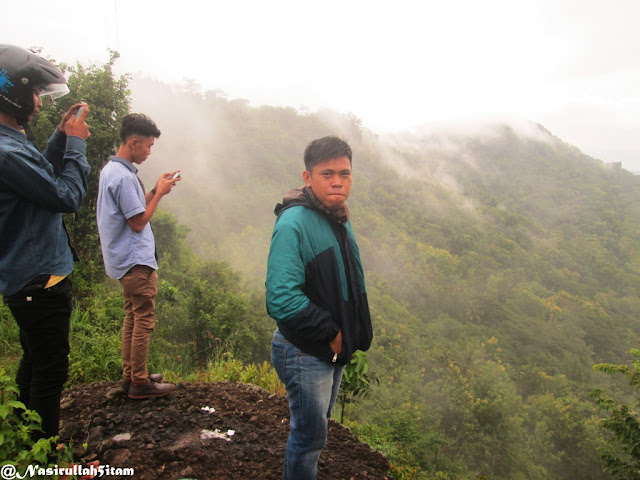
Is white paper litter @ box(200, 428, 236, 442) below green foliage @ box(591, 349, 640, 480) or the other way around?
the other way around

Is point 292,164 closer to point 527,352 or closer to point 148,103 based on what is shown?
point 148,103

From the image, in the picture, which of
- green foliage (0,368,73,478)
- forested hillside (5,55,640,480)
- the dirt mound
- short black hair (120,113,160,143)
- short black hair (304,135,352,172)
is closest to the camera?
green foliage (0,368,73,478)

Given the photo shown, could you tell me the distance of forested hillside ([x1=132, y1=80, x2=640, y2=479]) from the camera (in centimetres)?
1903

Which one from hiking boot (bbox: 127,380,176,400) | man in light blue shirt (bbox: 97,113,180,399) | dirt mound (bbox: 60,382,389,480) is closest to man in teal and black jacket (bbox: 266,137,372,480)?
dirt mound (bbox: 60,382,389,480)

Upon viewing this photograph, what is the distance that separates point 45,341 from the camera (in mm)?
1631

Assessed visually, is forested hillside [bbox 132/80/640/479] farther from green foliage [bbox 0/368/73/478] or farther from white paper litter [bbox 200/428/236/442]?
green foliage [bbox 0/368/73/478]

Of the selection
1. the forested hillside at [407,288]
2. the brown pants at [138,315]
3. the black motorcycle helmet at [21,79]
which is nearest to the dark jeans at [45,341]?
the brown pants at [138,315]

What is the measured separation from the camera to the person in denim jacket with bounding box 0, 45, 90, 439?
1.49 meters

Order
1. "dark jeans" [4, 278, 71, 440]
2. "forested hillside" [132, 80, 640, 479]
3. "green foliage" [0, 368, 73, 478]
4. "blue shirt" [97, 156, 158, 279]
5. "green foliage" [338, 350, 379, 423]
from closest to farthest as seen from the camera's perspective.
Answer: "green foliage" [0, 368, 73, 478] → "dark jeans" [4, 278, 71, 440] → "blue shirt" [97, 156, 158, 279] → "green foliage" [338, 350, 379, 423] → "forested hillside" [132, 80, 640, 479]

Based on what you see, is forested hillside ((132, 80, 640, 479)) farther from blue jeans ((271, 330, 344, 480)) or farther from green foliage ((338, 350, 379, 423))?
blue jeans ((271, 330, 344, 480))

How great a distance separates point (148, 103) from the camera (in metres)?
27.5

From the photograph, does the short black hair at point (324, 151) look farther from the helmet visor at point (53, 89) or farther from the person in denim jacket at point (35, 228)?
the helmet visor at point (53, 89)

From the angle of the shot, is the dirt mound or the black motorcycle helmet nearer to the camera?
the black motorcycle helmet

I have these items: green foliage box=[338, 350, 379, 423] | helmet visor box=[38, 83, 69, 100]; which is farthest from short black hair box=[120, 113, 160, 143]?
green foliage box=[338, 350, 379, 423]
